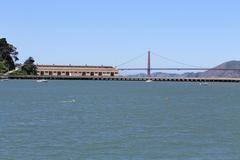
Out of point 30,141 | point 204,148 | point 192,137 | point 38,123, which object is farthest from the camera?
point 38,123

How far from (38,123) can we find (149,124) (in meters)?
7.97

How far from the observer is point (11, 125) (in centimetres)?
4266

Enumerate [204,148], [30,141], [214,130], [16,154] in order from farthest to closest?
[214,130]
[30,141]
[204,148]
[16,154]

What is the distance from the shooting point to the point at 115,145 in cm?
3203

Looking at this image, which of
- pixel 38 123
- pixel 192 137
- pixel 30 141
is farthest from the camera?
pixel 38 123

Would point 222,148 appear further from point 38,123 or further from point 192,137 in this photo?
point 38,123

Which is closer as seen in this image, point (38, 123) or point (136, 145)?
point (136, 145)

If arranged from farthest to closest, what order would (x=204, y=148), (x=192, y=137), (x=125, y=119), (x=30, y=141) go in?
1. (x=125, y=119)
2. (x=192, y=137)
3. (x=30, y=141)
4. (x=204, y=148)

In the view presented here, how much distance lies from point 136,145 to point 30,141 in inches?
230

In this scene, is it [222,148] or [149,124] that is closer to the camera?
[222,148]

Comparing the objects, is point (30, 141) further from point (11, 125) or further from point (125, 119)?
A: point (125, 119)

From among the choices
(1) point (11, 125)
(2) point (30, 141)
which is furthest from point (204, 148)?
(1) point (11, 125)

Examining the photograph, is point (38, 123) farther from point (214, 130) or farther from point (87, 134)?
point (214, 130)

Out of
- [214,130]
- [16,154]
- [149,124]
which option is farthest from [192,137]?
[16,154]
